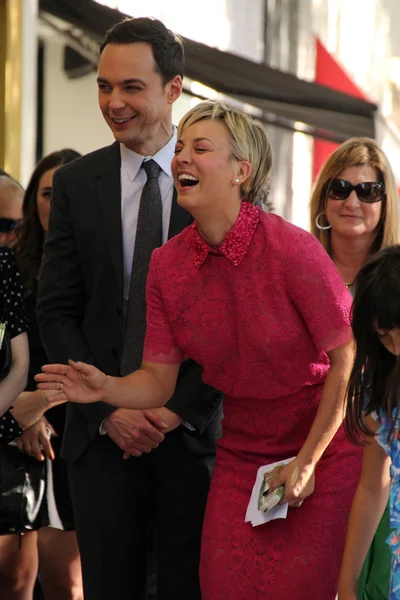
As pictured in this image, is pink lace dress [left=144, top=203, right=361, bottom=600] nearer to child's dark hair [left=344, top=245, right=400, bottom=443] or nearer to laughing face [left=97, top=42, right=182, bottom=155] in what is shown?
child's dark hair [left=344, top=245, right=400, bottom=443]

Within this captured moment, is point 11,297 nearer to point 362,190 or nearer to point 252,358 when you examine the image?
point 252,358

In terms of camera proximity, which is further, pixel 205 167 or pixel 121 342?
pixel 121 342

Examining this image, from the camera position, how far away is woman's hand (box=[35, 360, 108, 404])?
2.77 m

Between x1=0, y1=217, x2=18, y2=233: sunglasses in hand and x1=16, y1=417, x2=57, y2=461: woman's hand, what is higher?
x1=0, y1=217, x2=18, y2=233: sunglasses in hand

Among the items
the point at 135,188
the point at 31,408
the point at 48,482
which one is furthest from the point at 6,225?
the point at 135,188

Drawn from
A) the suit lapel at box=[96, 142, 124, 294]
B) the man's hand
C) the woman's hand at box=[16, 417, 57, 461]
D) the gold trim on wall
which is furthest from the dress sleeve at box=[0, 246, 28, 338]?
the gold trim on wall

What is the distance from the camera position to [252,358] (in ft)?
8.98

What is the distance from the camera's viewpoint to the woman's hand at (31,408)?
391cm

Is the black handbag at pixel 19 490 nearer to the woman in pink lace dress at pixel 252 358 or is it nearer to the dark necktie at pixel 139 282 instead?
the dark necktie at pixel 139 282

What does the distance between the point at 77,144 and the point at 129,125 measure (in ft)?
14.1

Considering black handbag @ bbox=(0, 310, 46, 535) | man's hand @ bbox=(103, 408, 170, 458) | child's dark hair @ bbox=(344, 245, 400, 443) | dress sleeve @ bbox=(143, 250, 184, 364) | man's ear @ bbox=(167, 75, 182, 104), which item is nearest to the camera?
child's dark hair @ bbox=(344, 245, 400, 443)

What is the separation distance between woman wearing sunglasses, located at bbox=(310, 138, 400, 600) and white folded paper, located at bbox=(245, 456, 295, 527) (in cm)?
98

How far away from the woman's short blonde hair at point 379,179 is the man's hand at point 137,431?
1.01 meters

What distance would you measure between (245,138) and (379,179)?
103 centimetres
